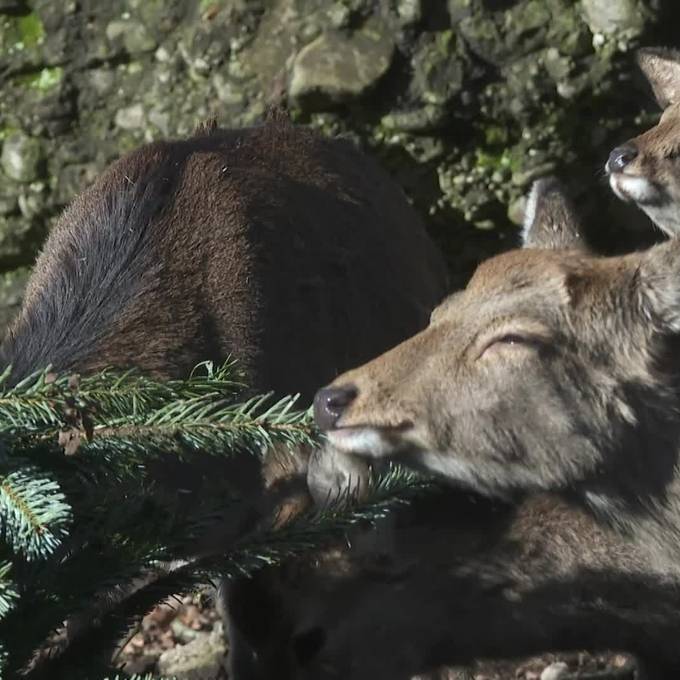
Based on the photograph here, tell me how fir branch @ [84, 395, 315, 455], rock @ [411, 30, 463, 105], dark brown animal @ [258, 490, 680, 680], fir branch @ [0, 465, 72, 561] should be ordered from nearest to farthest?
1. fir branch @ [0, 465, 72, 561]
2. fir branch @ [84, 395, 315, 455]
3. dark brown animal @ [258, 490, 680, 680]
4. rock @ [411, 30, 463, 105]

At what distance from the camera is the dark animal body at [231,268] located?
428cm

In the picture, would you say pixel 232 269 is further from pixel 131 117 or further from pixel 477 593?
pixel 131 117

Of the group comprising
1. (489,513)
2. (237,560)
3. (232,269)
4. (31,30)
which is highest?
(31,30)

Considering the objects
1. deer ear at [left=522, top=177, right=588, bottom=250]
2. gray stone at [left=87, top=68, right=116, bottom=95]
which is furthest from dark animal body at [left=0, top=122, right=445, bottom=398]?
gray stone at [left=87, top=68, right=116, bottom=95]

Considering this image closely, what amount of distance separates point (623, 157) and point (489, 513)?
4.18 ft

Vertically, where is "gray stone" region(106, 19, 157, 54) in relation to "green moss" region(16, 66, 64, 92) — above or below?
above

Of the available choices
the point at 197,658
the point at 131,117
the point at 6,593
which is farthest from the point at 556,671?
the point at 131,117

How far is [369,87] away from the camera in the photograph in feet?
19.1

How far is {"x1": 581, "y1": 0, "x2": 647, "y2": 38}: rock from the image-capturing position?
18.7 ft

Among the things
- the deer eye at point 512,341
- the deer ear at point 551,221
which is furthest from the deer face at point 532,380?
the deer ear at point 551,221

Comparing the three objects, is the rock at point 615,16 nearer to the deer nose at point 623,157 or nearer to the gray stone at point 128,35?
the deer nose at point 623,157

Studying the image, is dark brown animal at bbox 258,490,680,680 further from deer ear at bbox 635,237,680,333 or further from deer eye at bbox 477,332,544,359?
deer ear at bbox 635,237,680,333

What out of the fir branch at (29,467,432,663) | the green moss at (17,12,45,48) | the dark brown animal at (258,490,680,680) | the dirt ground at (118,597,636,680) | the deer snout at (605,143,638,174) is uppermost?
the green moss at (17,12,45,48)

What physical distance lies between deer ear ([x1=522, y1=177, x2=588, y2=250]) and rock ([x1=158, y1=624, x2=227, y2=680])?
1.80m
